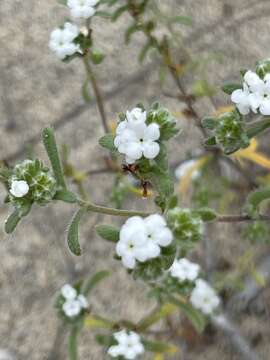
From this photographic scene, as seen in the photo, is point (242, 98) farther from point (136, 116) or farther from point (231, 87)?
point (136, 116)

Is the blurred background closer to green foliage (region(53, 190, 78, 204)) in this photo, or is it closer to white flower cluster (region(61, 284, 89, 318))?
white flower cluster (region(61, 284, 89, 318))

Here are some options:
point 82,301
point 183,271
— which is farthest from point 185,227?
point 82,301

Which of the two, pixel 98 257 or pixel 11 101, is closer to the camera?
pixel 98 257

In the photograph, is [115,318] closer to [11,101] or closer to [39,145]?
[39,145]

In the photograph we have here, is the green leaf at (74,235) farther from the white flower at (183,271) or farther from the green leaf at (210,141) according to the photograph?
the white flower at (183,271)

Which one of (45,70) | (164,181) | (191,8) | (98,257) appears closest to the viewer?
(164,181)

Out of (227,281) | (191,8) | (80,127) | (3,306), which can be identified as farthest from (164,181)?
(191,8)
